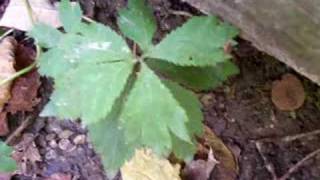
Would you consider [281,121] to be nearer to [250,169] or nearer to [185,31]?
[250,169]

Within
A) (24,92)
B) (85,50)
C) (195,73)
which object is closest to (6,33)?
(24,92)

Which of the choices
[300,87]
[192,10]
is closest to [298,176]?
[300,87]

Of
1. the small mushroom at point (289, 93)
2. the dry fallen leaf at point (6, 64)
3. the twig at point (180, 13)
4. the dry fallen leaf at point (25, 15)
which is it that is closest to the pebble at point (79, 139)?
the dry fallen leaf at point (6, 64)

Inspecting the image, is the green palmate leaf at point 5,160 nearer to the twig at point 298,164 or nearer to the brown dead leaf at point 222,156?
the brown dead leaf at point 222,156

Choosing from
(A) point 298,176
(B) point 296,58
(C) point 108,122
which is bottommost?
(A) point 298,176

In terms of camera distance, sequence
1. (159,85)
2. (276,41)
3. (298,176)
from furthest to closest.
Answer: (298,176) → (276,41) → (159,85)
